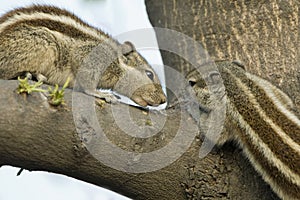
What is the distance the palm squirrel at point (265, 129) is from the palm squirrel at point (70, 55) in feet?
2.87

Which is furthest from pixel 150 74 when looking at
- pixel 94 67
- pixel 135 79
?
pixel 94 67

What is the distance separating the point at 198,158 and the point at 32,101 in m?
0.96

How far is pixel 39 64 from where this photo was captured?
4.09 metres

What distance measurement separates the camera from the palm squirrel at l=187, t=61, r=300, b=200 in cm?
318

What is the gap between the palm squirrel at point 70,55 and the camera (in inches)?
158

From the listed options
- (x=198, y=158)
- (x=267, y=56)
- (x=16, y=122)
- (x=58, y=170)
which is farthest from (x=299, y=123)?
(x=16, y=122)

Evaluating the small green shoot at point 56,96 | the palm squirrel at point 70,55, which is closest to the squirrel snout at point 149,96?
the palm squirrel at point 70,55

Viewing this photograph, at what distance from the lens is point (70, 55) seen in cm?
427

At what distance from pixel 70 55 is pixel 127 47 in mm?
709

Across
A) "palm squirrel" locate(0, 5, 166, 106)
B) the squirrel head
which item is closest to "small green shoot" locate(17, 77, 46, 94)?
"palm squirrel" locate(0, 5, 166, 106)

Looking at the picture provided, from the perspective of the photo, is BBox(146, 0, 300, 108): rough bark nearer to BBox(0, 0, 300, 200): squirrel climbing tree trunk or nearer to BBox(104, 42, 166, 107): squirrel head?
BBox(0, 0, 300, 200): squirrel climbing tree trunk

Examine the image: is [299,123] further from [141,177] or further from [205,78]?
[141,177]

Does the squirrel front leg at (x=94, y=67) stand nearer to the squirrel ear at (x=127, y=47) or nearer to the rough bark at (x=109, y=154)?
the squirrel ear at (x=127, y=47)

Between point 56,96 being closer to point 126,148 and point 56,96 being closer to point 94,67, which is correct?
point 126,148
